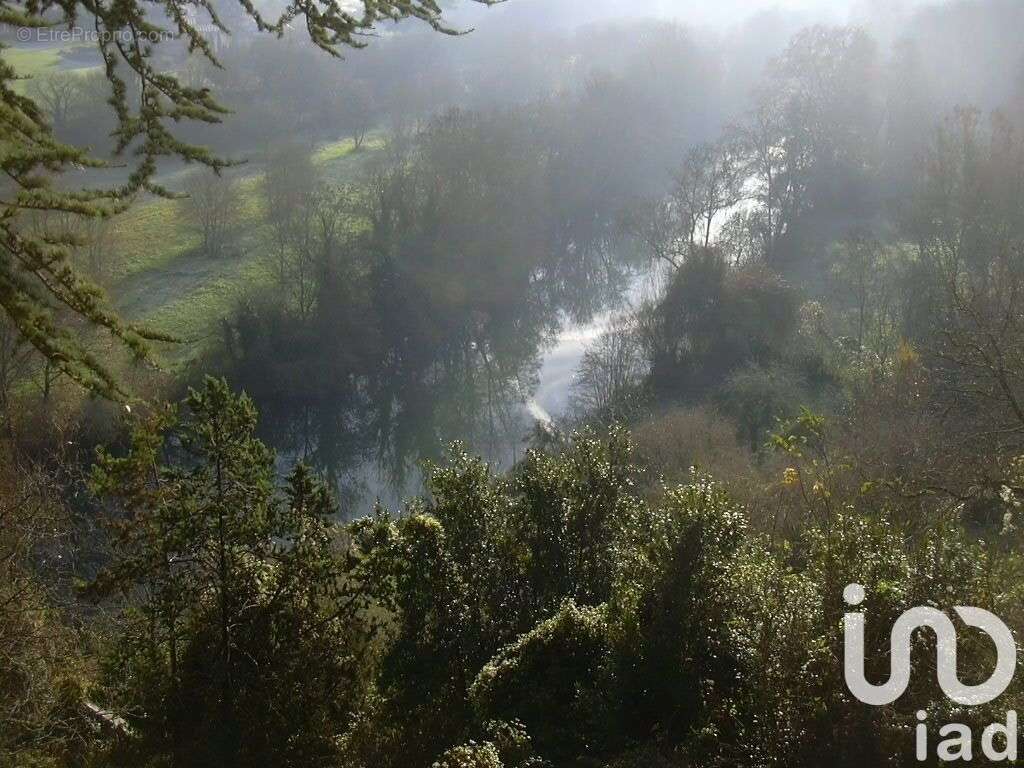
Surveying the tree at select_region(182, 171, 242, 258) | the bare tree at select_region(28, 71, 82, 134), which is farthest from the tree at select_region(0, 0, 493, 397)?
the bare tree at select_region(28, 71, 82, 134)

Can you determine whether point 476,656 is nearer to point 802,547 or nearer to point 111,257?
point 802,547

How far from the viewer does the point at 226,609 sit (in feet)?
25.1

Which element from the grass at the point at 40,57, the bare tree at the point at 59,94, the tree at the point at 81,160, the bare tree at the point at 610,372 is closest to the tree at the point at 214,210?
the bare tree at the point at 59,94

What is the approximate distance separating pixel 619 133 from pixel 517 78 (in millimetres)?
11385

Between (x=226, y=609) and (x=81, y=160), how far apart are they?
15.8 feet

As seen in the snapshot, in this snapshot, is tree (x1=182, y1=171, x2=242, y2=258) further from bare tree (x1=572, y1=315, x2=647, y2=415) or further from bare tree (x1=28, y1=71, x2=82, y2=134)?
bare tree (x1=572, y1=315, x2=647, y2=415)

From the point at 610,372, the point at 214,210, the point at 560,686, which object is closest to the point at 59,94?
the point at 214,210

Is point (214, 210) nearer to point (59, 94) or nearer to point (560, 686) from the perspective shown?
point (59, 94)

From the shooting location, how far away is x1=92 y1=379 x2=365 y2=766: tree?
7.48m

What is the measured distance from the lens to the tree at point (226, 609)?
7.48m

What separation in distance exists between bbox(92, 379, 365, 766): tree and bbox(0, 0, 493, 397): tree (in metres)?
2.86

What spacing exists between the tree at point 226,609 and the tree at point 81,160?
2.86m

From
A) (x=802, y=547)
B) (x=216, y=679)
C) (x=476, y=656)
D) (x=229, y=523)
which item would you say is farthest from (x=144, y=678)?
(x=802, y=547)

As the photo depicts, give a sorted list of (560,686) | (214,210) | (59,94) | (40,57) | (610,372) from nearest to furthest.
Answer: (560,686) < (610,372) < (214,210) < (59,94) < (40,57)
